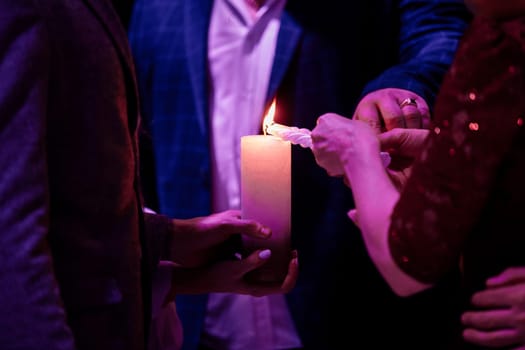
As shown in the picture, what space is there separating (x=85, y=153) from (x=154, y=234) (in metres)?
0.38

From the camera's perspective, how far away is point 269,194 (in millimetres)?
1126

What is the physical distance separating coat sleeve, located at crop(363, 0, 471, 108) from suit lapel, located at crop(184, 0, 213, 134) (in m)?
0.50

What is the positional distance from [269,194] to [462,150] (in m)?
0.42

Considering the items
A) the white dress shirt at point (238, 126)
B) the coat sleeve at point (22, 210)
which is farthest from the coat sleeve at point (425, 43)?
the coat sleeve at point (22, 210)

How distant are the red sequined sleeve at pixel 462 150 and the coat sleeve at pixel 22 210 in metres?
0.47

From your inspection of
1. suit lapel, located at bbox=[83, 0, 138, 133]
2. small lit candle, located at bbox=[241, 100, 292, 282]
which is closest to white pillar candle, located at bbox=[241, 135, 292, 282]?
small lit candle, located at bbox=[241, 100, 292, 282]

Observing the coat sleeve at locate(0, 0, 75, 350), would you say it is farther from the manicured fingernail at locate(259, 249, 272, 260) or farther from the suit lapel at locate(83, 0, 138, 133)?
the manicured fingernail at locate(259, 249, 272, 260)

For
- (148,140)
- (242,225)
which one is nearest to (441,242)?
(242,225)

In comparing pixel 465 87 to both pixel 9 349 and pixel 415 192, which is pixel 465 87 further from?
pixel 9 349

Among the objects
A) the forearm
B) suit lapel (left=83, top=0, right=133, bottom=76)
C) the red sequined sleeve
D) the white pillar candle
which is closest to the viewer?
the red sequined sleeve

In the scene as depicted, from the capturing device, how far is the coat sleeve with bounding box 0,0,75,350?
2.77ft

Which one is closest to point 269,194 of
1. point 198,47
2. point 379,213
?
point 379,213

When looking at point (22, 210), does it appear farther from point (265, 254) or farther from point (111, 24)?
point (265, 254)

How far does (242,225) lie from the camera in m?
1.15
